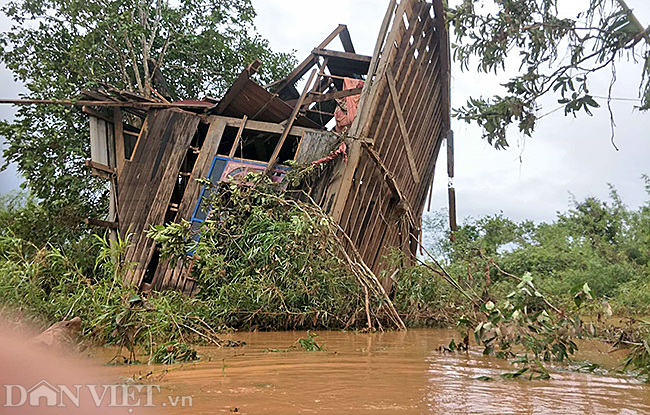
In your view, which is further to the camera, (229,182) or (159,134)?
(159,134)

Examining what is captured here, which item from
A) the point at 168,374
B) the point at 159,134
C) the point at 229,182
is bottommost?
the point at 168,374

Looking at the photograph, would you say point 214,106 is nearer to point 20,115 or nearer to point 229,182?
point 229,182

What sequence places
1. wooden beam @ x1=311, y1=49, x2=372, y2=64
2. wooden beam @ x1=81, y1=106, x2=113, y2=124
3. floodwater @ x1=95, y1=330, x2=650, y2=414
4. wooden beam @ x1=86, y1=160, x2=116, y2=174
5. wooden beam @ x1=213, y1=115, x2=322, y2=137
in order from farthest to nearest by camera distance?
wooden beam @ x1=311, y1=49, x2=372, y2=64 → wooden beam @ x1=81, y1=106, x2=113, y2=124 → wooden beam @ x1=213, y1=115, x2=322, y2=137 → wooden beam @ x1=86, y1=160, x2=116, y2=174 → floodwater @ x1=95, y1=330, x2=650, y2=414

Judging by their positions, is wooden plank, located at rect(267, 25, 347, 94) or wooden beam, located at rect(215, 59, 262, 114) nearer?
wooden beam, located at rect(215, 59, 262, 114)

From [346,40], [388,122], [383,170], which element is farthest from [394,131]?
[346,40]

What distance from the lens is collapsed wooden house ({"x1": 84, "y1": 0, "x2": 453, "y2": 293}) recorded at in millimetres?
7836

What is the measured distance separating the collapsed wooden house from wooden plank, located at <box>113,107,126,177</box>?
2 centimetres

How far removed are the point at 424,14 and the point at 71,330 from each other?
8.68 m

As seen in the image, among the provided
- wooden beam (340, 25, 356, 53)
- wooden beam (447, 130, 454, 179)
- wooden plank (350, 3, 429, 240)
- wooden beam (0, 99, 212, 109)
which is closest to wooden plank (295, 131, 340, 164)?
wooden plank (350, 3, 429, 240)

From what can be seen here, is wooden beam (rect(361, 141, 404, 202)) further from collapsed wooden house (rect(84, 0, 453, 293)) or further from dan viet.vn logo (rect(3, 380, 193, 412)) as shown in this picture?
dan viet.vn logo (rect(3, 380, 193, 412))

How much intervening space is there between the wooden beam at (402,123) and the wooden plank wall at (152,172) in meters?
3.41

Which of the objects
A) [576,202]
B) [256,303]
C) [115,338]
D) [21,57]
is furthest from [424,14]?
[576,202]

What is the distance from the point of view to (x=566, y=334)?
3520 millimetres

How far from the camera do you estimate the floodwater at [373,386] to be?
224 cm
